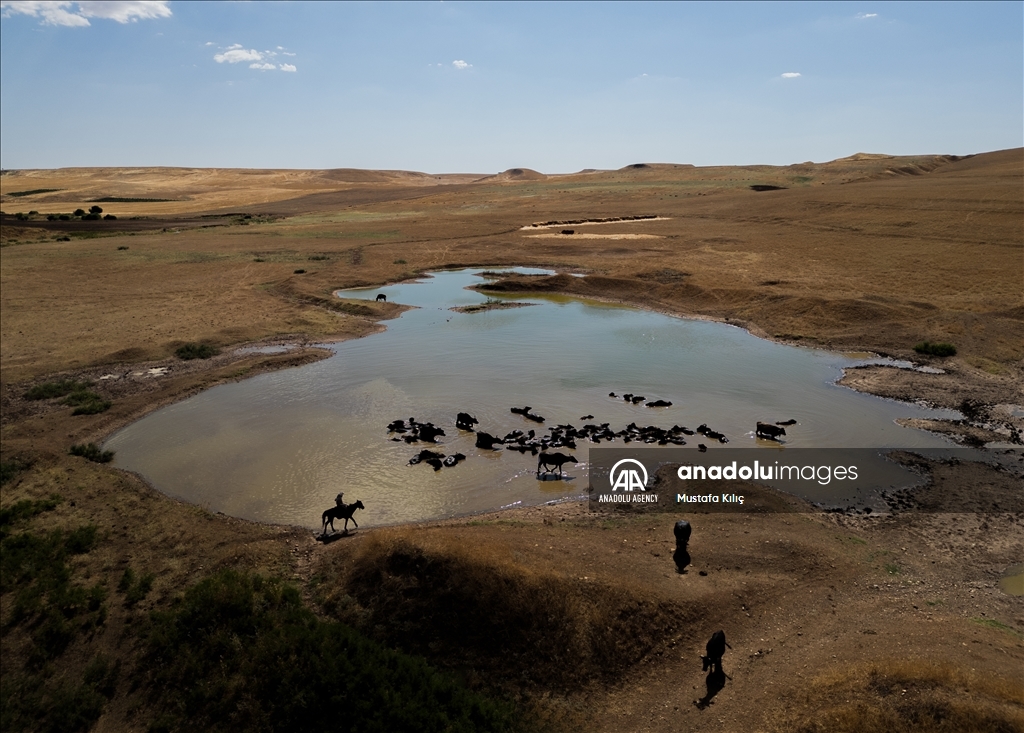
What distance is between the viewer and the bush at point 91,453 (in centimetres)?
1923

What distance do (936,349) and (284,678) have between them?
2792 cm

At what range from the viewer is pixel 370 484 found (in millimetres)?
17641

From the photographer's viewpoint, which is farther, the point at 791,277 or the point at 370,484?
the point at 791,277

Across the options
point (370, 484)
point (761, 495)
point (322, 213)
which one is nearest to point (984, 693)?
point (761, 495)

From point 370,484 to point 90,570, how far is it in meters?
6.56

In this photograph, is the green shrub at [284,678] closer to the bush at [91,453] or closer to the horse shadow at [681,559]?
the horse shadow at [681,559]

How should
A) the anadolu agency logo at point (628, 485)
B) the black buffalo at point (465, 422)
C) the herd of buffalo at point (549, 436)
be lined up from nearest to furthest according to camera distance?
the anadolu agency logo at point (628, 485), the herd of buffalo at point (549, 436), the black buffalo at point (465, 422)

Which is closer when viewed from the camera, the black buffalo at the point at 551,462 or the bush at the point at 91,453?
the black buffalo at the point at 551,462

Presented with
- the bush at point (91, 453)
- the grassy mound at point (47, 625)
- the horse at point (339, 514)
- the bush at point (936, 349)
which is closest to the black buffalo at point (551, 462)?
the horse at point (339, 514)

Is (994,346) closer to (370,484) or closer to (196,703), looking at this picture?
(370,484)

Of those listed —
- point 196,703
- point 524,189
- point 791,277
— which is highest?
point 524,189

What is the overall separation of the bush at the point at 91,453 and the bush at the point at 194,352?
1003 centimetres

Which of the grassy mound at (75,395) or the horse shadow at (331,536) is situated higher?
the grassy mound at (75,395)

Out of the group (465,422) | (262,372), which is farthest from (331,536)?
(262,372)
